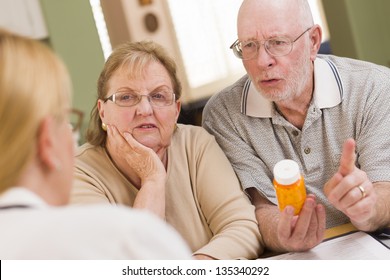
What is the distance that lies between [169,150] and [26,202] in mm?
699

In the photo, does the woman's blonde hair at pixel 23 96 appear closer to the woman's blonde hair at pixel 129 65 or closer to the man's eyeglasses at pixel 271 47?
the woman's blonde hair at pixel 129 65

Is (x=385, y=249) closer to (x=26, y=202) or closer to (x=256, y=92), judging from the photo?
(x=256, y=92)

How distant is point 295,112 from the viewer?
51.0 inches

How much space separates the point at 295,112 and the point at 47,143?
2.68 ft

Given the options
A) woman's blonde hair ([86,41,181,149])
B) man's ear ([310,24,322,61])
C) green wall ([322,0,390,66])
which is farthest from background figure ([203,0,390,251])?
green wall ([322,0,390,66])

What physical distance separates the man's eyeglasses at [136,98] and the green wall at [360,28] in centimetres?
135

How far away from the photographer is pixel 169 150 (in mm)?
1254

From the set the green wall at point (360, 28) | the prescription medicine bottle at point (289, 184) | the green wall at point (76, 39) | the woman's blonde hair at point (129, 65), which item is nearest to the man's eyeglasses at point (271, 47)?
the woman's blonde hair at point (129, 65)

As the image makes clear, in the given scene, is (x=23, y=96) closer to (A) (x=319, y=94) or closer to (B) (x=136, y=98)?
(B) (x=136, y=98)

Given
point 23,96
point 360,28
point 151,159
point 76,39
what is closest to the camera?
point 23,96

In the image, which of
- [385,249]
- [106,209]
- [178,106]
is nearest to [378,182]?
[385,249]

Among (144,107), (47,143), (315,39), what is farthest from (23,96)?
(315,39)

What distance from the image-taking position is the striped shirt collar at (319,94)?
1.25 m

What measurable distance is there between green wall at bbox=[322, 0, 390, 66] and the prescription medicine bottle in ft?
5.04
